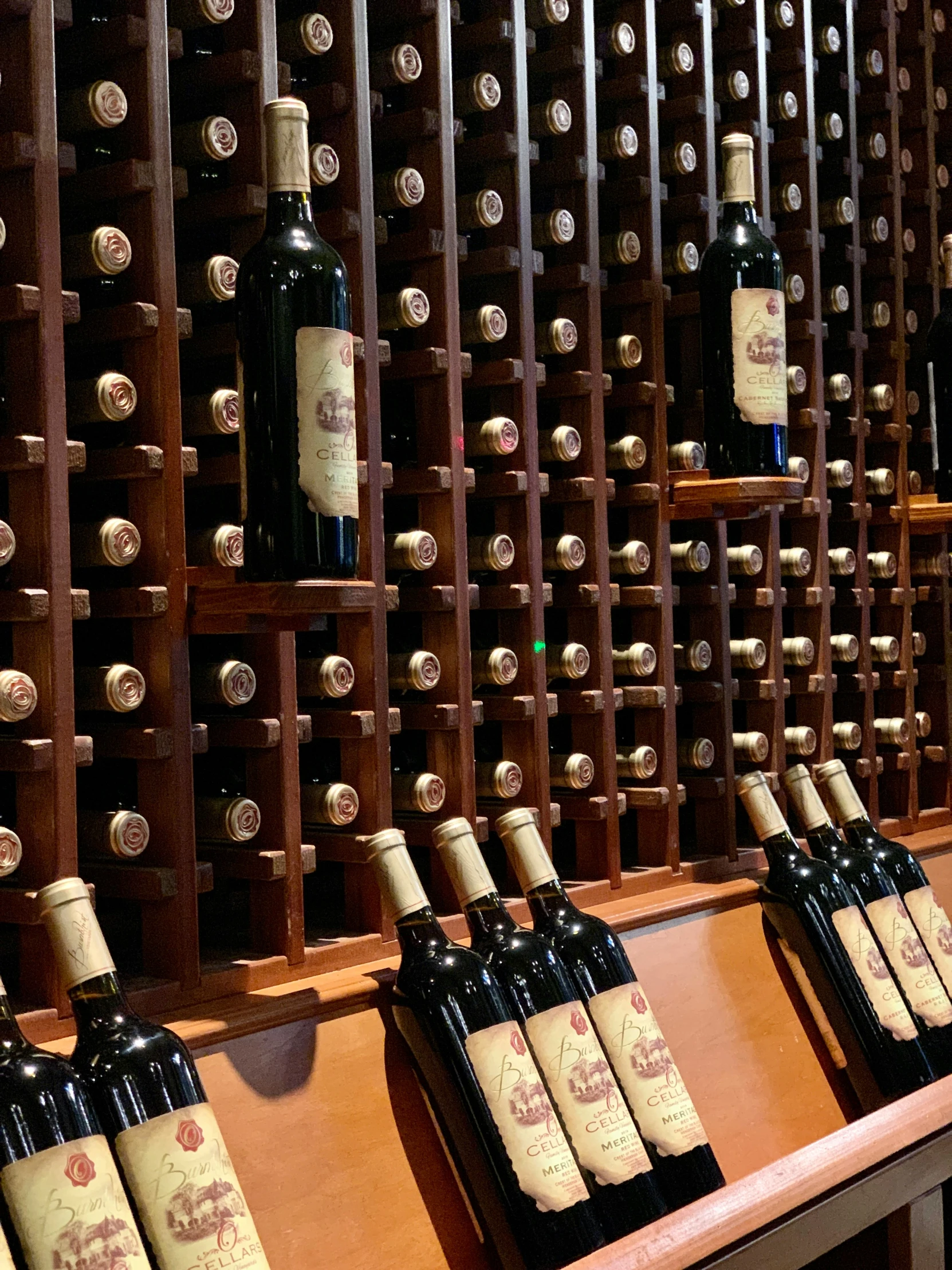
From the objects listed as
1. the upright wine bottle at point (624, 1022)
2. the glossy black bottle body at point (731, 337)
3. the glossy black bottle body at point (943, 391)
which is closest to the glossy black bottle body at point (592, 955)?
the upright wine bottle at point (624, 1022)

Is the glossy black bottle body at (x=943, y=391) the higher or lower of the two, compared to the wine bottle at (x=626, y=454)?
higher

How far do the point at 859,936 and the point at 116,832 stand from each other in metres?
0.99

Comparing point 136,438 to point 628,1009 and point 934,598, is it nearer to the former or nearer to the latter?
point 628,1009

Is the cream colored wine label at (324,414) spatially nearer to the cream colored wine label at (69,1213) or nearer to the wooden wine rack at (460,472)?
the wooden wine rack at (460,472)

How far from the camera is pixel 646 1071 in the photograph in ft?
5.31

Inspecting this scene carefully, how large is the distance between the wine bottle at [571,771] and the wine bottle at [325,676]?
40 centimetres

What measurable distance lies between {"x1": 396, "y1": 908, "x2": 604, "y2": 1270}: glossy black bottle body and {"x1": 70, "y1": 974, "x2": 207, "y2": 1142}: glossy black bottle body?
29cm

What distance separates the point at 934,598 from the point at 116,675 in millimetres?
1781

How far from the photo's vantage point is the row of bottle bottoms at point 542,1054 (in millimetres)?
1443

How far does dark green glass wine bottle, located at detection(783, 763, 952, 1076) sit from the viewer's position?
6.59ft

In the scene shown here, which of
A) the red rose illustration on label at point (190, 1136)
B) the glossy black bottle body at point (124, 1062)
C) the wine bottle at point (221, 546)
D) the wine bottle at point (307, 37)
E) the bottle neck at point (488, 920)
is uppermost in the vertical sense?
the wine bottle at point (307, 37)

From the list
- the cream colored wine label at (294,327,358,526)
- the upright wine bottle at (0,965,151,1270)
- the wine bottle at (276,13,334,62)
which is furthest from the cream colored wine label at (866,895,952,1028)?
the wine bottle at (276,13,334,62)

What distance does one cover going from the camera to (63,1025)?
1.44m

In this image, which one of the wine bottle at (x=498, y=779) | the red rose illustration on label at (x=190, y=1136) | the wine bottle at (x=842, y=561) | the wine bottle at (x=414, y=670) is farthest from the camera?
the wine bottle at (x=842, y=561)
